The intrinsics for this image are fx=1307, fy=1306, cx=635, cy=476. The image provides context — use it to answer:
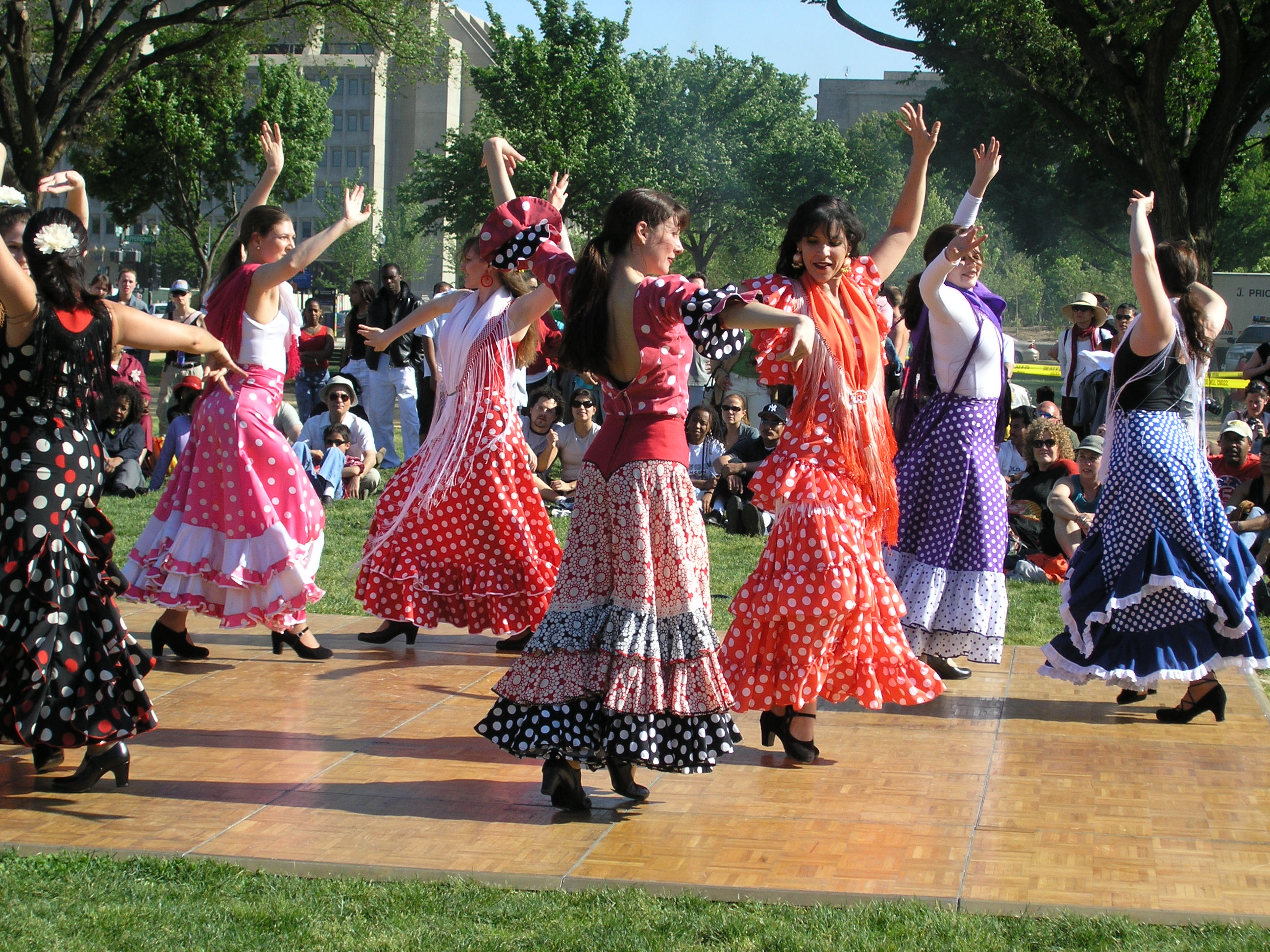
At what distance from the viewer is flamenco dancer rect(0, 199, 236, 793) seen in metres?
4.09

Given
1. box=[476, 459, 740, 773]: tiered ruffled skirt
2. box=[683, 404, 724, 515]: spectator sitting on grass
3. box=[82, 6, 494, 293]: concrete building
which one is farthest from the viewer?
box=[82, 6, 494, 293]: concrete building

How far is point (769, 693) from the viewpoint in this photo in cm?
462

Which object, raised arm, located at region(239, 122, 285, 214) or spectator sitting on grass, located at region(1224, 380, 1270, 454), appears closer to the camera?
raised arm, located at region(239, 122, 285, 214)

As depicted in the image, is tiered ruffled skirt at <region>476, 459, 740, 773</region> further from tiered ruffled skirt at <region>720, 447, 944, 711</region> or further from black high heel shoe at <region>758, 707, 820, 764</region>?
black high heel shoe at <region>758, 707, 820, 764</region>

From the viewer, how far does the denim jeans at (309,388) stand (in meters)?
14.9

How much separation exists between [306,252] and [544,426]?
6826 millimetres

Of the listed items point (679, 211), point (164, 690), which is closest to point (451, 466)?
point (164, 690)

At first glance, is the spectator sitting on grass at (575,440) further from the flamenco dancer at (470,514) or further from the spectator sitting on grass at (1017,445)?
the flamenco dancer at (470,514)

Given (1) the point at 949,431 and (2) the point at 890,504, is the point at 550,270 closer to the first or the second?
(2) the point at 890,504

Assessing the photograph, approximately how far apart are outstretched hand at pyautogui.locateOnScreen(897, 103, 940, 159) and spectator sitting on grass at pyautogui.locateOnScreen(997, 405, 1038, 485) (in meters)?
5.16

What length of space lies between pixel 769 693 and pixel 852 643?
1.12 ft

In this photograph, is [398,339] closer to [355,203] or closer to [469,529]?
[469,529]

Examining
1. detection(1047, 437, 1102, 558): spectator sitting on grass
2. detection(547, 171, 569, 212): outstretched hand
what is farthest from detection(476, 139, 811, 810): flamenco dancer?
detection(1047, 437, 1102, 558): spectator sitting on grass

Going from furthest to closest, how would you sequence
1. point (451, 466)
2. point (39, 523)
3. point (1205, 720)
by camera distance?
point (451, 466), point (1205, 720), point (39, 523)
